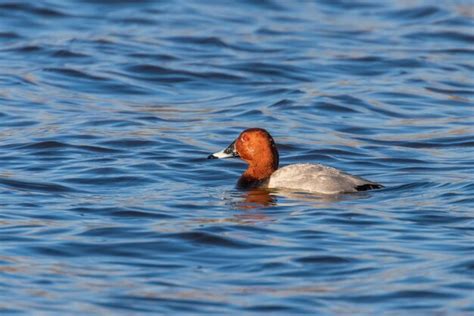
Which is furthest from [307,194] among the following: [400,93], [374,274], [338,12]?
[338,12]

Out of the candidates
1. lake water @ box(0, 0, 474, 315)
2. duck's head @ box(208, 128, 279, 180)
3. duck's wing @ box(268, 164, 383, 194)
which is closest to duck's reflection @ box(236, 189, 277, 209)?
lake water @ box(0, 0, 474, 315)

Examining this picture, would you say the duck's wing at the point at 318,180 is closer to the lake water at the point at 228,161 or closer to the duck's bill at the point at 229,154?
the lake water at the point at 228,161

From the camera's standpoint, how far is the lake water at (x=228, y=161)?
875cm

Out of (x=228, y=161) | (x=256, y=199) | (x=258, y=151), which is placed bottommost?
(x=228, y=161)

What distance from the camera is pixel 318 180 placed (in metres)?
12.0

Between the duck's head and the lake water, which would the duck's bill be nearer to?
the duck's head

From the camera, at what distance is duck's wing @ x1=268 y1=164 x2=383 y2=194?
1190 cm

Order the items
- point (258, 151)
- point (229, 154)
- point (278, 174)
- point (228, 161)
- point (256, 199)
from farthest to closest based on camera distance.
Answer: point (228, 161) → point (229, 154) → point (258, 151) → point (278, 174) → point (256, 199)

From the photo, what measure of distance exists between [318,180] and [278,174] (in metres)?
0.47

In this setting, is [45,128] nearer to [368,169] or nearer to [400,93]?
[368,169]

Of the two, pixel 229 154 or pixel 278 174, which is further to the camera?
pixel 229 154

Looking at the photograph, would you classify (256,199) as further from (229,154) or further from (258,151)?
(229,154)

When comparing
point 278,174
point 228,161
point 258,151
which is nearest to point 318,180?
point 278,174

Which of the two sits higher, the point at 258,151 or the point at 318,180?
the point at 258,151
